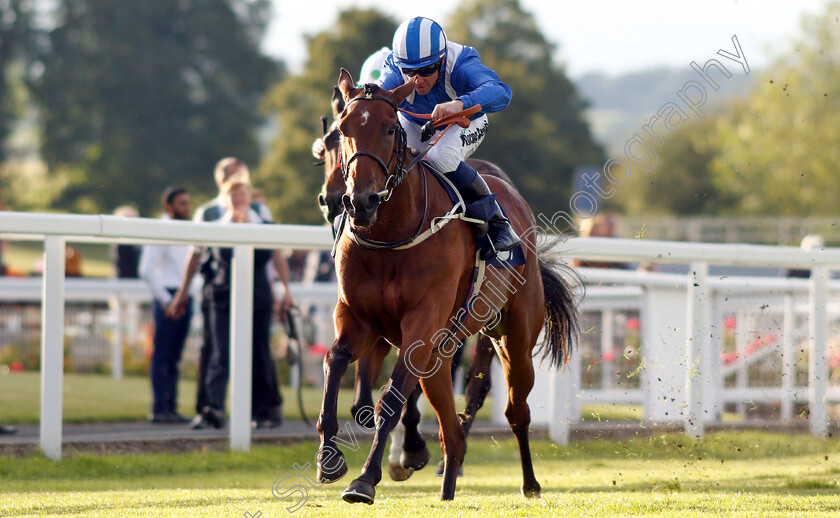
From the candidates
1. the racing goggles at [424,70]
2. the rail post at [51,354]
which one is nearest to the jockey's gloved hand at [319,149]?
the racing goggles at [424,70]

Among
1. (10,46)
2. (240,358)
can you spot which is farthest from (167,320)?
(10,46)

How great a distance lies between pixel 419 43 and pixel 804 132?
36.9 m

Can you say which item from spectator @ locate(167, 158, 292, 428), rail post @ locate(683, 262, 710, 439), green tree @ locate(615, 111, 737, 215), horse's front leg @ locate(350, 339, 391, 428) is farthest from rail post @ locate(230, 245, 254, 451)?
green tree @ locate(615, 111, 737, 215)

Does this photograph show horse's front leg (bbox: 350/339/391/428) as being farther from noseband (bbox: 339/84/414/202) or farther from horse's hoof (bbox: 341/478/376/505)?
noseband (bbox: 339/84/414/202)

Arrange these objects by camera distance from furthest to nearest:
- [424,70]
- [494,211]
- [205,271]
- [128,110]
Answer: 1. [128,110]
2. [205,271]
3. [494,211]
4. [424,70]

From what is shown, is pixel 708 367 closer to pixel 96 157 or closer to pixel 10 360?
pixel 10 360

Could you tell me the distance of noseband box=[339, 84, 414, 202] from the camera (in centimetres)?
397

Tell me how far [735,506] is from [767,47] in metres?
34.7

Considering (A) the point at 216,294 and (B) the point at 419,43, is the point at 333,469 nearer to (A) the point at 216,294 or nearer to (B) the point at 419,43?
(B) the point at 419,43

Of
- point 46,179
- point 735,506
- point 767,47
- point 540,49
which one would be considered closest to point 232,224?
point 735,506

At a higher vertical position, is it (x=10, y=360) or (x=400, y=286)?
(x=400, y=286)

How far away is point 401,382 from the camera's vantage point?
423cm

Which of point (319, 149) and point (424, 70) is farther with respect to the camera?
point (319, 149)

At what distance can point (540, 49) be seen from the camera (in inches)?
1984
